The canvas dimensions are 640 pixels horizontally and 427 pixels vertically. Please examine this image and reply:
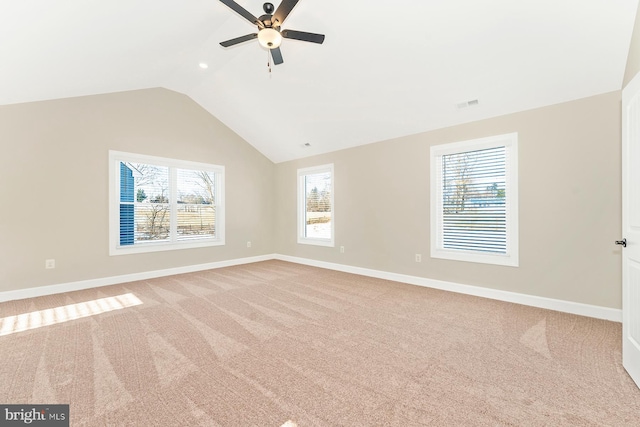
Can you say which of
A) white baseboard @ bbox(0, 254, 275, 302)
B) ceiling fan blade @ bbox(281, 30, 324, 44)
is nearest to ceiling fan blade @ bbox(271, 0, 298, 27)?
ceiling fan blade @ bbox(281, 30, 324, 44)

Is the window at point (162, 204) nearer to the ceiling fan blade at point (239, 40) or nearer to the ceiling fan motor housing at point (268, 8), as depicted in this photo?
the ceiling fan blade at point (239, 40)

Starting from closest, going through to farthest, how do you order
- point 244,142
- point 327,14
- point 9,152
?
point 327,14 → point 9,152 → point 244,142

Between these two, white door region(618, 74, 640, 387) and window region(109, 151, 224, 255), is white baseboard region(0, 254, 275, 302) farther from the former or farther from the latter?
white door region(618, 74, 640, 387)

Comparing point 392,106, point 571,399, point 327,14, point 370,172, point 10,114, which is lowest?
point 571,399

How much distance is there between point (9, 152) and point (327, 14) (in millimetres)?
4518

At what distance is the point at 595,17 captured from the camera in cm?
239

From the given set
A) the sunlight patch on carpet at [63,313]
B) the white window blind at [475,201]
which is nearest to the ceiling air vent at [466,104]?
the white window blind at [475,201]

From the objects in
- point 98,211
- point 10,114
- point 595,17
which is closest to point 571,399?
point 595,17

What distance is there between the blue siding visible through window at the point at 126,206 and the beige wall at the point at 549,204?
454 cm

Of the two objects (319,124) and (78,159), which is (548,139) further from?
(78,159)

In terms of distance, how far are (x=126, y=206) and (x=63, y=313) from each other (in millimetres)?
2053

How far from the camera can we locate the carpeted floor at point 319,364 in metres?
1.58

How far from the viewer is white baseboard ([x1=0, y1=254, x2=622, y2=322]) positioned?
3.02 m

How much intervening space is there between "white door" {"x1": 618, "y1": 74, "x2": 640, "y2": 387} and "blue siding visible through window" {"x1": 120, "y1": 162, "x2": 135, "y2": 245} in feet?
20.4
